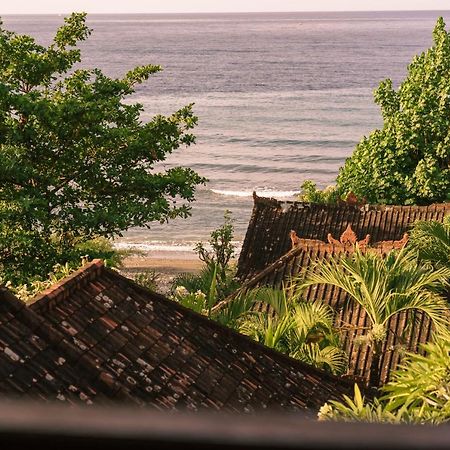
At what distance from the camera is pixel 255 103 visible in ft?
317

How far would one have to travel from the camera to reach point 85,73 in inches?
860

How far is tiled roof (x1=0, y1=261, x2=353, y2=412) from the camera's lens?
6676mm

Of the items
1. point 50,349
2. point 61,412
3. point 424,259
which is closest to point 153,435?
point 61,412

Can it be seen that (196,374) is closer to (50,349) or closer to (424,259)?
(50,349)

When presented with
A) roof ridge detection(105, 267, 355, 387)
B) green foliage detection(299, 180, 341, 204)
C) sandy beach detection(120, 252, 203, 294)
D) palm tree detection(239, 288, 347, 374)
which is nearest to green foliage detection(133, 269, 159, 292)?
roof ridge detection(105, 267, 355, 387)

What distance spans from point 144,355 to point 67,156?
12868mm

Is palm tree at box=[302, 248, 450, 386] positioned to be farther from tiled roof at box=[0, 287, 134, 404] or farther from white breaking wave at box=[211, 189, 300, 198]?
white breaking wave at box=[211, 189, 300, 198]

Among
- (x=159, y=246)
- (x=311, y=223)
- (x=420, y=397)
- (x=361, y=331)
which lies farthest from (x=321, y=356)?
(x=159, y=246)

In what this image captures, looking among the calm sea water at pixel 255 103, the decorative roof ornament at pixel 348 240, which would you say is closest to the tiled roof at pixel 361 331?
the decorative roof ornament at pixel 348 240

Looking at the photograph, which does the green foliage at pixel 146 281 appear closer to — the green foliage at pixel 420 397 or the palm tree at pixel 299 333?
the palm tree at pixel 299 333

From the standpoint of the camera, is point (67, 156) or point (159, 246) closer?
point (67, 156)

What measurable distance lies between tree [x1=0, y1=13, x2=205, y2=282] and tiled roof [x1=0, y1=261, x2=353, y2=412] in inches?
375

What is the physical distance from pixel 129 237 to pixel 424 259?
1312 inches

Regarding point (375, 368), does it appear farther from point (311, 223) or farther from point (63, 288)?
point (311, 223)
